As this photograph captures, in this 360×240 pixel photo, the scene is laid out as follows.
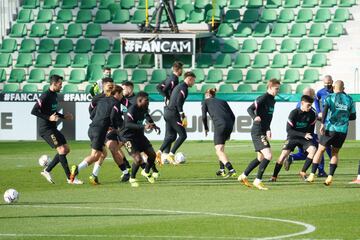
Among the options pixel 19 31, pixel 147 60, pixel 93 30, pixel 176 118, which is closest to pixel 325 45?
pixel 147 60

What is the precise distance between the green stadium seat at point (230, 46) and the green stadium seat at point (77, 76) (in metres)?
5.34

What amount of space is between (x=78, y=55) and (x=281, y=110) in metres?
10.2

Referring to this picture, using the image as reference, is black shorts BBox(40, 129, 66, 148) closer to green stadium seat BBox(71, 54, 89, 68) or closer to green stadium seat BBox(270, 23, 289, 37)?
green stadium seat BBox(71, 54, 89, 68)

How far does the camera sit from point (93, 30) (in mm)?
42594

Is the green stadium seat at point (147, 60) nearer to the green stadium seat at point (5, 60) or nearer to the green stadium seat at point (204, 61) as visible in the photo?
the green stadium seat at point (204, 61)

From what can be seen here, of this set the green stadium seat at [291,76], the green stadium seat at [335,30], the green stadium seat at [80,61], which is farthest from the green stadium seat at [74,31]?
the green stadium seat at [335,30]

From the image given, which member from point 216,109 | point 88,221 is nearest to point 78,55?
point 216,109

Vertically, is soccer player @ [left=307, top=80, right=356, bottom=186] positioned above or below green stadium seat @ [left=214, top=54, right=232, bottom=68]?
above

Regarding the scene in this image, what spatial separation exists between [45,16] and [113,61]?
13.9ft

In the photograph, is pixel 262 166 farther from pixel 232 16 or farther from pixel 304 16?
pixel 232 16

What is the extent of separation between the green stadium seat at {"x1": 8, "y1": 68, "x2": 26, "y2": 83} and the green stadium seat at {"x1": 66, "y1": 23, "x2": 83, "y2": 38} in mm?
2402

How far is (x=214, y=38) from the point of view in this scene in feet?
135

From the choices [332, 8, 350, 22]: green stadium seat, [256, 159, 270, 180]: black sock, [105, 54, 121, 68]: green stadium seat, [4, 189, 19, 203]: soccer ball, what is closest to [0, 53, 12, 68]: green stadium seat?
[105, 54, 121, 68]: green stadium seat

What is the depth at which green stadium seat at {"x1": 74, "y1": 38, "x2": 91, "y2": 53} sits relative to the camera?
138 ft
